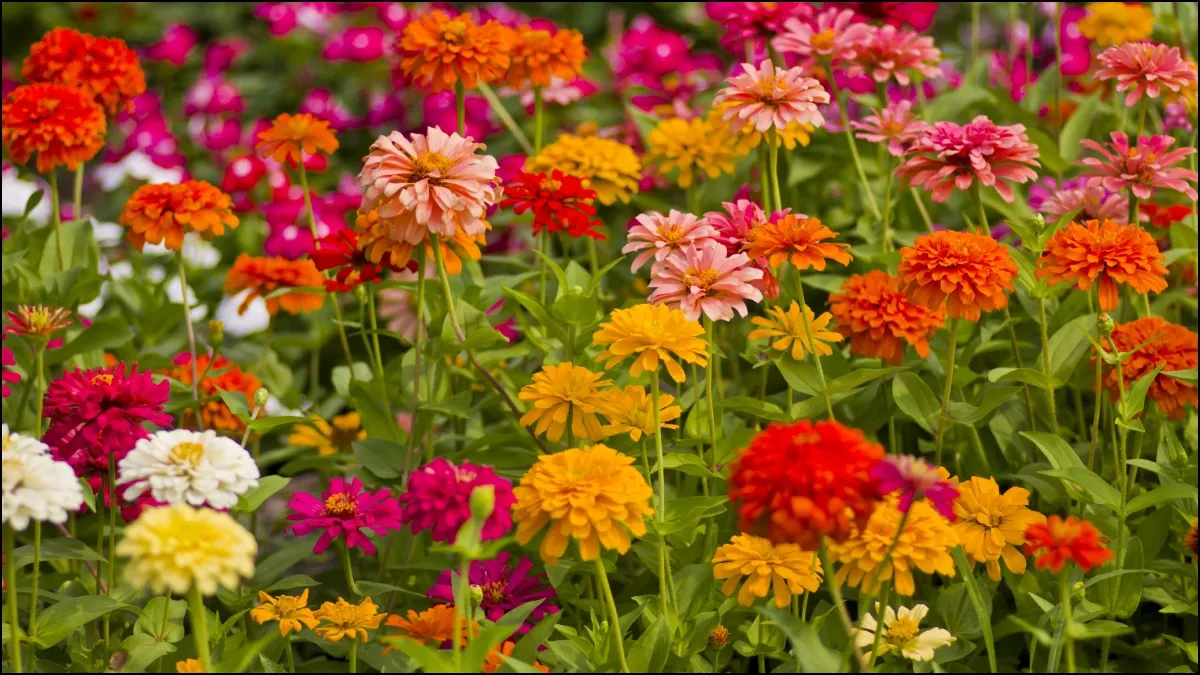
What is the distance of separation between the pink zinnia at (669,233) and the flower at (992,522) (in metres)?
0.47

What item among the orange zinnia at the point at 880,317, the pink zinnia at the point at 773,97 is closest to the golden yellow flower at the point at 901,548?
the orange zinnia at the point at 880,317

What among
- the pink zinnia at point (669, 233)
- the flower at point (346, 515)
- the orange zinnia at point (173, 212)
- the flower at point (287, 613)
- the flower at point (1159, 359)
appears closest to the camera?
the flower at point (287, 613)

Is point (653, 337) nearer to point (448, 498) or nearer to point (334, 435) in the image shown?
point (448, 498)

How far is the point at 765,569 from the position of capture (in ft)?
4.69

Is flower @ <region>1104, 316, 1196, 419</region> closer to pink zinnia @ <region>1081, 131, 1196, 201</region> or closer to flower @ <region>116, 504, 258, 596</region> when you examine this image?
pink zinnia @ <region>1081, 131, 1196, 201</region>

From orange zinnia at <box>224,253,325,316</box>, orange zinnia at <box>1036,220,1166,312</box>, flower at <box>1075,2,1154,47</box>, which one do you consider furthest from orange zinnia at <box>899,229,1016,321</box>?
flower at <box>1075,2,1154,47</box>

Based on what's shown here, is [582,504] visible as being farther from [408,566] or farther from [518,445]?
[518,445]

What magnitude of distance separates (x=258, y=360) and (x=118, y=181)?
1380mm

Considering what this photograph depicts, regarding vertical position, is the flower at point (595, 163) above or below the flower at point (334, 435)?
above

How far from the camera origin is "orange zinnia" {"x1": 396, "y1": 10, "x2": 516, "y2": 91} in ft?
6.40

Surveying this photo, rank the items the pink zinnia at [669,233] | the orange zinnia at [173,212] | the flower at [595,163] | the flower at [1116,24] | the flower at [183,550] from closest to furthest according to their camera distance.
→ the flower at [183,550] < the pink zinnia at [669,233] < the orange zinnia at [173,212] < the flower at [595,163] < the flower at [1116,24]

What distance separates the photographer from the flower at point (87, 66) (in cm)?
217

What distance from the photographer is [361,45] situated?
396cm

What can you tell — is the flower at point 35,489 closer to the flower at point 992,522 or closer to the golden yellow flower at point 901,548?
the golden yellow flower at point 901,548
